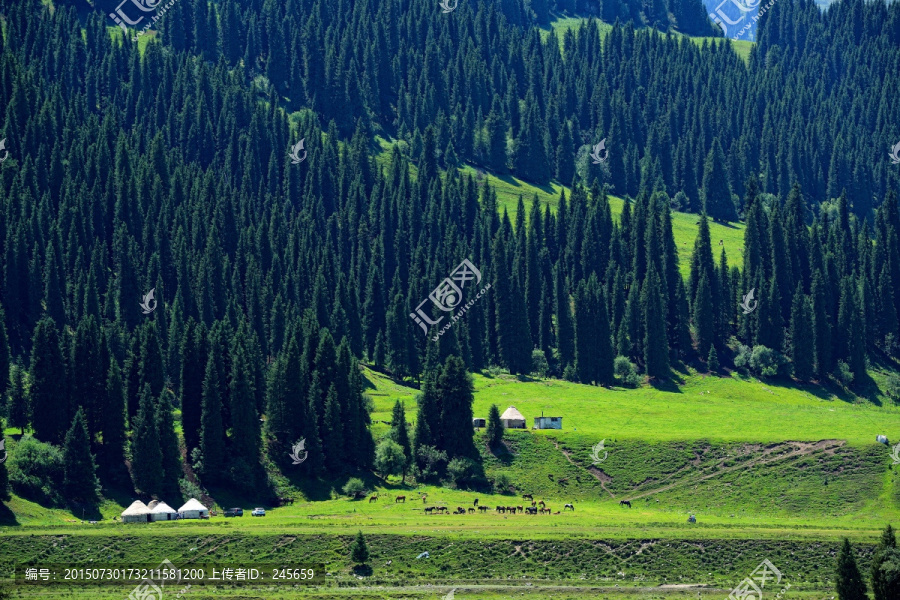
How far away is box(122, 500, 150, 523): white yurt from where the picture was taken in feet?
377

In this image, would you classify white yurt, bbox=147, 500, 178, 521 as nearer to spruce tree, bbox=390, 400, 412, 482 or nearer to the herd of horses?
the herd of horses

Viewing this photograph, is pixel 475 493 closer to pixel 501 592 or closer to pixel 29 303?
pixel 501 592

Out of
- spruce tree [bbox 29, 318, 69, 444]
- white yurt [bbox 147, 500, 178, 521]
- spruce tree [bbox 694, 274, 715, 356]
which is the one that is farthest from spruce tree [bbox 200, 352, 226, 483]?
spruce tree [bbox 694, 274, 715, 356]

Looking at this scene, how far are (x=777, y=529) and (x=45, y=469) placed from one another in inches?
2431

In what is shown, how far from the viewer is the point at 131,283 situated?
172 m

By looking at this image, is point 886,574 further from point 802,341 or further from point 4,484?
point 802,341

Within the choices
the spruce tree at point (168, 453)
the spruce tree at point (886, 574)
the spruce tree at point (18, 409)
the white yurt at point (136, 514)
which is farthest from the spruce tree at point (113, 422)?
the spruce tree at point (886, 574)

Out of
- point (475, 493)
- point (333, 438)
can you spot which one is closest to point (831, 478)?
point (475, 493)
